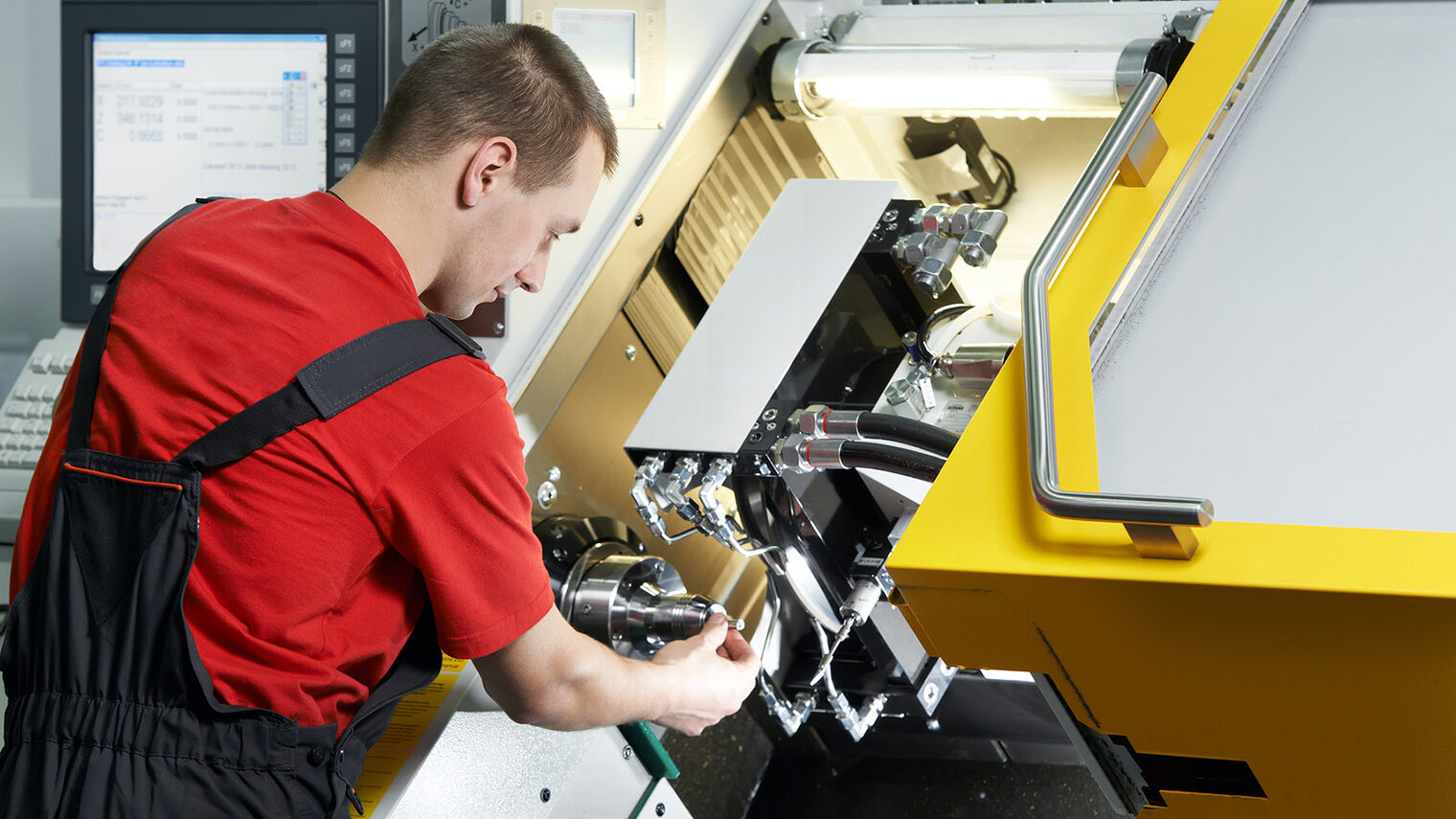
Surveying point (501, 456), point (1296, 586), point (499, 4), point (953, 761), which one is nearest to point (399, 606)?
point (501, 456)

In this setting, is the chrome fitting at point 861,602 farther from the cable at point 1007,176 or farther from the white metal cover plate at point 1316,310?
the cable at point 1007,176

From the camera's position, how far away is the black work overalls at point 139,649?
3.65 ft

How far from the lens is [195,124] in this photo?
191 centimetres

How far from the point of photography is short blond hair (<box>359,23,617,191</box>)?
1.28 metres

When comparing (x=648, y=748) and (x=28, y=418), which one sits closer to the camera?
(x=648, y=748)

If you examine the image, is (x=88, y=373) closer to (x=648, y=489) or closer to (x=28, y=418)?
(x=648, y=489)

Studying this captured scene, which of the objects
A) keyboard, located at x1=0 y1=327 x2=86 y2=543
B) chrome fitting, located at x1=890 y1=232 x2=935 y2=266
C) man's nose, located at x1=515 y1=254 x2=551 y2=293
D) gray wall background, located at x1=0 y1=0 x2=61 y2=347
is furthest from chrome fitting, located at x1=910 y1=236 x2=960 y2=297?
gray wall background, located at x1=0 y1=0 x2=61 y2=347

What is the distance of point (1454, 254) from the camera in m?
1.12

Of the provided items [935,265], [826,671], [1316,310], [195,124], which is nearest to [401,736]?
[826,671]

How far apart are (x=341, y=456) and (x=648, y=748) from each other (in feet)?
2.47

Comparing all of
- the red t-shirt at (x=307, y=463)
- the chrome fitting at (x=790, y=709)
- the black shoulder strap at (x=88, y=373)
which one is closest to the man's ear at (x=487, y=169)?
the red t-shirt at (x=307, y=463)

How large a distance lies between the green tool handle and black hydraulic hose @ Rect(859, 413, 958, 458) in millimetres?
504

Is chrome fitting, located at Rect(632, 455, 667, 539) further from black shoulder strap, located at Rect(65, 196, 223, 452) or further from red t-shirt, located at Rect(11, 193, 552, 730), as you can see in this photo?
black shoulder strap, located at Rect(65, 196, 223, 452)

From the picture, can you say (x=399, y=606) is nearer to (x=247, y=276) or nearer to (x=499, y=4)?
(x=247, y=276)
